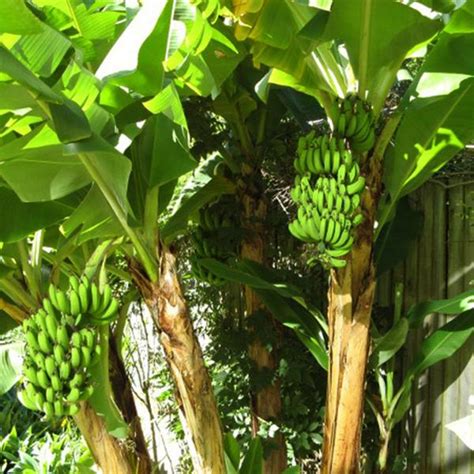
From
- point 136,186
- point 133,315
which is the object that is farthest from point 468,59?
point 133,315

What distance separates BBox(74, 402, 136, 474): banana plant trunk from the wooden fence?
931 millimetres

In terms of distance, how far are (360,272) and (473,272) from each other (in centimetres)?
63

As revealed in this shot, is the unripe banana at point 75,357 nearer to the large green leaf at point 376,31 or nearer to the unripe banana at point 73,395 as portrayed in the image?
the unripe banana at point 73,395

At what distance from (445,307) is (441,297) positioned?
1.21ft

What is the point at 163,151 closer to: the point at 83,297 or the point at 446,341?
the point at 83,297

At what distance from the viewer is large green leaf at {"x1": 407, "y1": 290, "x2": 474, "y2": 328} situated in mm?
2045

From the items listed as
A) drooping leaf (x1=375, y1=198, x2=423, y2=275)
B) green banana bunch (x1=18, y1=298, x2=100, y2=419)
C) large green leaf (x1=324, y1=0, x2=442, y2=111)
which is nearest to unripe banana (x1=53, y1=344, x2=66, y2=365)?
green banana bunch (x1=18, y1=298, x2=100, y2=419)

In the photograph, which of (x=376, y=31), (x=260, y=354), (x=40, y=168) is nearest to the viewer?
(x=376, y=31)

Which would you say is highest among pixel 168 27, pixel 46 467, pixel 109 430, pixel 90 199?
pixel 168 27

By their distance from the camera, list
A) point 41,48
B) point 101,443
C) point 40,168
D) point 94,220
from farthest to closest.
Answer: point 101,443, point 94,220, point 40,168, point 41,48

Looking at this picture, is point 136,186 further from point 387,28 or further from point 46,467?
point 46,467

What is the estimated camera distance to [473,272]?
2346 mm

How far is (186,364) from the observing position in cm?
194

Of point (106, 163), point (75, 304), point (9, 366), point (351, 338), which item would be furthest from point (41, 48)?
point (9, 366)
